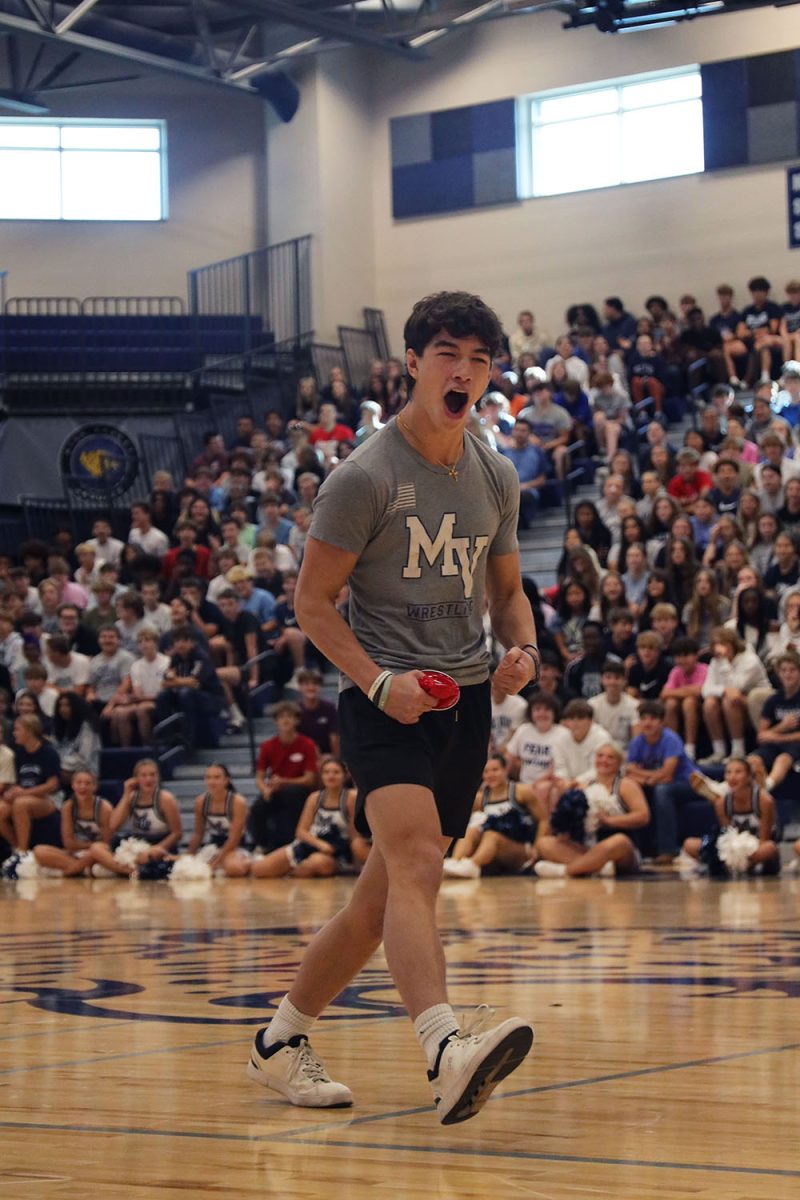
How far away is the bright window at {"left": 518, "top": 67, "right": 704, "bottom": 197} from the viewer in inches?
909

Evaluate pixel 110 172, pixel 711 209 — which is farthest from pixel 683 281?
pixel 110 172

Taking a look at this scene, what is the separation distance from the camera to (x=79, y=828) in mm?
14133

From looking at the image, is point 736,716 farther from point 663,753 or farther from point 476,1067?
point 476,1067

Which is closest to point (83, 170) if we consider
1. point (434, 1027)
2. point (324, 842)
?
point (324, 842)

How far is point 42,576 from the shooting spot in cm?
1875

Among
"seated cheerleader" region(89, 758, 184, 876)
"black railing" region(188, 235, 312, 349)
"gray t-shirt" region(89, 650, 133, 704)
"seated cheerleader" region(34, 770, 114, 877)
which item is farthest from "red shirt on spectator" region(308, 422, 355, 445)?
"seated cheerleader" region(34, 770, 114, 877)

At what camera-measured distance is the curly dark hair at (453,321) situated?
3.62 meters

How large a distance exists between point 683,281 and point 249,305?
6153mm

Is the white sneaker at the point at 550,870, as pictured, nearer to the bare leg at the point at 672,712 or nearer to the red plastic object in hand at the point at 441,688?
the bare leg at the point at 672,712

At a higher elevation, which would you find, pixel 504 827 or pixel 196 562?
pixel 196 562

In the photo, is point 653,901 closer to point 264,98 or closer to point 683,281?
point 683,281

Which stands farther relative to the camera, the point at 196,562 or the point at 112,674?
the point at 196,562

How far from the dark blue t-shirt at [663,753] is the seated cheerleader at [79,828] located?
4.42 m

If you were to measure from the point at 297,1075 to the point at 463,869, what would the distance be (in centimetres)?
881
